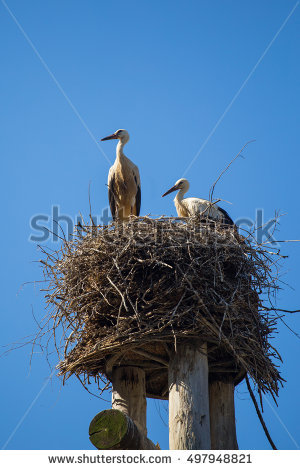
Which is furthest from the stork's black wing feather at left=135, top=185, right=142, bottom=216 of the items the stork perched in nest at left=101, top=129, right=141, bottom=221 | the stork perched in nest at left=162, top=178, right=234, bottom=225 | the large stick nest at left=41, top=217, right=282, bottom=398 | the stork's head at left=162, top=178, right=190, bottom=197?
the large stick nest at left=41, top=217, right=282, bottom=398

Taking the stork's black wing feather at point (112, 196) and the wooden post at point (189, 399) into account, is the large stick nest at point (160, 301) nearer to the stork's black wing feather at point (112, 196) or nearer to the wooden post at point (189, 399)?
the wooden post at point (189, 399)

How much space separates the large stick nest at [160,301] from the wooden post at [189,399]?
13cm

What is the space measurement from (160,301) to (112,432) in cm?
167

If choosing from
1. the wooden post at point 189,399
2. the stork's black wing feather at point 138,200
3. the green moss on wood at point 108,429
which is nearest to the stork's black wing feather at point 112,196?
the stork's black wing feather at point 138,200

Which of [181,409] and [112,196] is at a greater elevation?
[112,196]

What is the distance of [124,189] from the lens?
32.8 feet

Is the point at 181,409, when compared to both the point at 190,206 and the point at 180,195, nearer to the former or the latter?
the point at 190,206

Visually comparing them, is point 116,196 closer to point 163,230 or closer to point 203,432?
point 163,230

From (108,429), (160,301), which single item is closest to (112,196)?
(160,301)

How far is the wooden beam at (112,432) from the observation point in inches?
174

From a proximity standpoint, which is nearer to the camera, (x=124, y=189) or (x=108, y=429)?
(x=108, y=429)

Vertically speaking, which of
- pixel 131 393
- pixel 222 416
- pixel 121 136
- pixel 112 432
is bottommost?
pixel 112 432

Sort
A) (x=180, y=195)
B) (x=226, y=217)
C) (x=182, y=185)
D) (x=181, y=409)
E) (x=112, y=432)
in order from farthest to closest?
(x=182, y=185) < (x=180, y=195) < (x=226, y=217) < (x=181, y=409) < (x=112, y=432)

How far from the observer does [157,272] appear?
6195mm
